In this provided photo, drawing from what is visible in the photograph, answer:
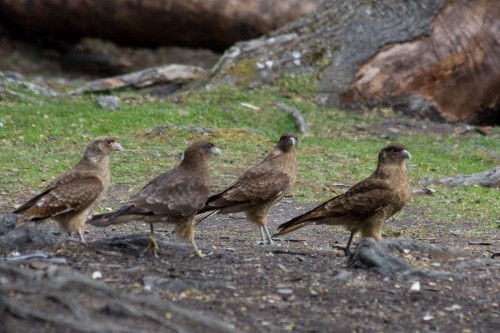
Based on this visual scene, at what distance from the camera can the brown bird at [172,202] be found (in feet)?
25.2

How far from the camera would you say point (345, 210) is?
8602 mm

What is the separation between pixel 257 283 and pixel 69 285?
5.51ft

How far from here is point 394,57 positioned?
53.1ft

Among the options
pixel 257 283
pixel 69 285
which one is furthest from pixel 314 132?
pixel 69 285

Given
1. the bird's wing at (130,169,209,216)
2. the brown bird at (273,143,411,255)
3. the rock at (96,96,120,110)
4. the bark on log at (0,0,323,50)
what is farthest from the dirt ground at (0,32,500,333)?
the bark on log at (0,0,323,50)

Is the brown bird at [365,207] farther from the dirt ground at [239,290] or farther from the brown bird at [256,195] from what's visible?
the brown bird at [256,195]

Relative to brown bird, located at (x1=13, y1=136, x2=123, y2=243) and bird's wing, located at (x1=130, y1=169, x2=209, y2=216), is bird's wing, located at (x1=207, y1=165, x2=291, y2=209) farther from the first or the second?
brown bird, located at (x1=13, y1=136, x2=123, y2=243)

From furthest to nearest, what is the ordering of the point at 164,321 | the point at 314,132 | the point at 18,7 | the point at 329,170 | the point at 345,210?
the point at 18,7 < the point at 314,132 < the point at 329,170 < the point at 345,210 < the point at 164,321

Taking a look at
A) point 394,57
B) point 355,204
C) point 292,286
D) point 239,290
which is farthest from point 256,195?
point 394,57

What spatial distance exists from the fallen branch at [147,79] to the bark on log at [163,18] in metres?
2.56

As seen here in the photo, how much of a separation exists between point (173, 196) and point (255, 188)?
1540mm

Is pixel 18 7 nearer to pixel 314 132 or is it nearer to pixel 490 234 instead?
pixel 314 132

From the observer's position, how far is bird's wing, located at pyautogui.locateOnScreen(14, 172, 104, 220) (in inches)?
326

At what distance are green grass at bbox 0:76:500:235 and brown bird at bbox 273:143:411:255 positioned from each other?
1.77m
